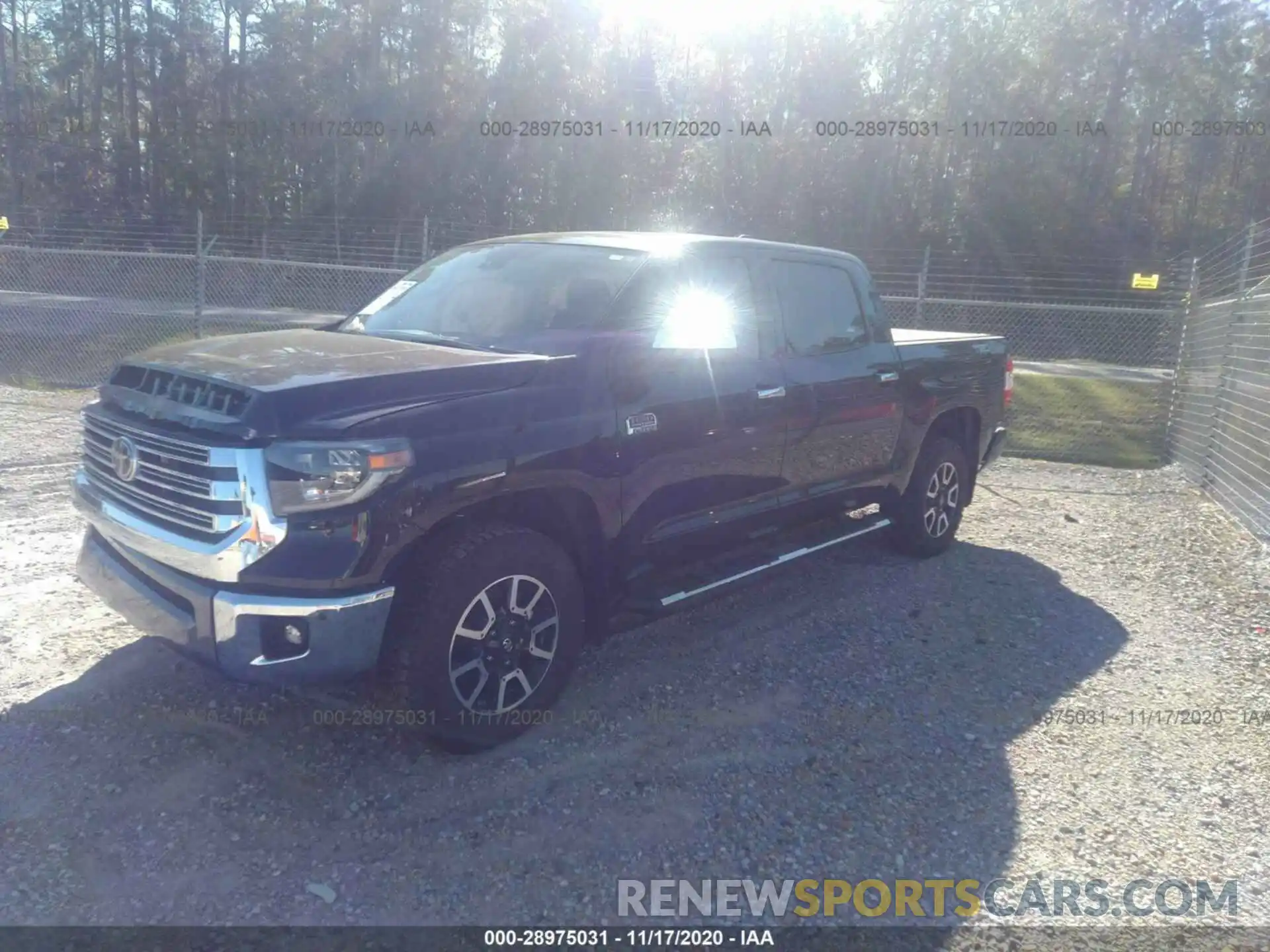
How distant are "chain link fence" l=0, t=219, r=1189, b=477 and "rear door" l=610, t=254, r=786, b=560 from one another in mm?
4215

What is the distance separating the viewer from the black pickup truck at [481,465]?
3471 millimetres

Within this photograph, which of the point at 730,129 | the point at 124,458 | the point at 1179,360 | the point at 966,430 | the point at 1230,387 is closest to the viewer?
the point at 124,458

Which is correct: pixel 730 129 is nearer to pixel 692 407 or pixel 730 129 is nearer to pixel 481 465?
pixel 692 407

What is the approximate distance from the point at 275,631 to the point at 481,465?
892mm

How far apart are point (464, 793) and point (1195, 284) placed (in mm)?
10301

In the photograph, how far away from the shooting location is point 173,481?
3725 millimetres

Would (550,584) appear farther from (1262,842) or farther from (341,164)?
(341,164)

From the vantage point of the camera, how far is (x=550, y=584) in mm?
4055

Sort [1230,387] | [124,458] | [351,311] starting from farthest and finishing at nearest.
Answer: [351,311]
[1230,387]
[124,458]

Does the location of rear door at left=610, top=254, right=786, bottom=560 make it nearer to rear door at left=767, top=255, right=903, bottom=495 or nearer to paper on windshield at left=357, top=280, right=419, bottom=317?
rear door at left=767, top=255, right=903, bottom=495

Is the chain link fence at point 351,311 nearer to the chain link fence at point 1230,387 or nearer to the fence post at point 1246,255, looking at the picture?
the chain link fence at point 1230,387

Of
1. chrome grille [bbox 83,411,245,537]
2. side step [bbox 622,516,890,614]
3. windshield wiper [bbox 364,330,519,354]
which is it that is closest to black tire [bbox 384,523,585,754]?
side step [bbox 622,516,890,614]

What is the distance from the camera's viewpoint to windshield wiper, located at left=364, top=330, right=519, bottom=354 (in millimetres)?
4469

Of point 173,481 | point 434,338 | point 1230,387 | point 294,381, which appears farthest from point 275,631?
point 1230,387
